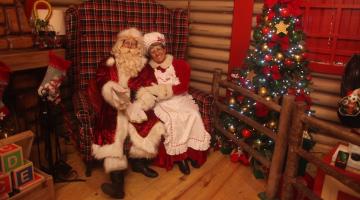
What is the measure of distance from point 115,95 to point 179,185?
983 millimetres

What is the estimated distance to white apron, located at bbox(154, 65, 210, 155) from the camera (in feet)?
8.71

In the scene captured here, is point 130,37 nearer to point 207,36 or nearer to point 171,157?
point 171,157

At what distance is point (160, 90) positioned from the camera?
2.71m

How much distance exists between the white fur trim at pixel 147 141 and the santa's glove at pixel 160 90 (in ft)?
0.91

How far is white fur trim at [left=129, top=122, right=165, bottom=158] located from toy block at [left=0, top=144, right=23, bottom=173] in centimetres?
83

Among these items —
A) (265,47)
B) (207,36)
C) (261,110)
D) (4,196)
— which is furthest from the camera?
(207,36)

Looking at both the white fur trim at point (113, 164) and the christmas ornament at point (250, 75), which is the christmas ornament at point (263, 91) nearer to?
the christmas ornament at point (250, 75)

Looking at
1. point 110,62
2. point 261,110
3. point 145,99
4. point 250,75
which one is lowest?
point 261,110

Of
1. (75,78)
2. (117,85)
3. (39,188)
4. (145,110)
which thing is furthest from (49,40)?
(39,188)

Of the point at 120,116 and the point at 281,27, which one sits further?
the point at 281,27

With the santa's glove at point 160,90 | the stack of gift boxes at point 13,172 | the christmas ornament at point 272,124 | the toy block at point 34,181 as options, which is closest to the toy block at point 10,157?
the stack of gift boxes at point 13,172

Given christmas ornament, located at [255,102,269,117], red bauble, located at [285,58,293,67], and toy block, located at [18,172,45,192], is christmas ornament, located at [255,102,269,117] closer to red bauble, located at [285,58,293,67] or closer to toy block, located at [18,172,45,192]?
red bauble, located at [285,58,293,67]

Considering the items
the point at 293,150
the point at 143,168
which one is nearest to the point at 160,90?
the point at 143,168

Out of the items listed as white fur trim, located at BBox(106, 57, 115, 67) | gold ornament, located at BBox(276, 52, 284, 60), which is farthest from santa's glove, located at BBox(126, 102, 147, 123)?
gold ornament, located at BBox(276, 52, 284, 60)
